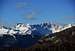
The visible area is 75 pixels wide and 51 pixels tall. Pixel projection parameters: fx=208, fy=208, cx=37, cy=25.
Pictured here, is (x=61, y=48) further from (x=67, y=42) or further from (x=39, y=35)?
(x=39, y=35)

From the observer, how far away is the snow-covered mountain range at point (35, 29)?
5027 millimetres

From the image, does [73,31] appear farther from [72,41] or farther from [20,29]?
[20,29]

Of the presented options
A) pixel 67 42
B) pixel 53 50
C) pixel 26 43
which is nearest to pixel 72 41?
pixel 67 42

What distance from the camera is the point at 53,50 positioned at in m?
4.76

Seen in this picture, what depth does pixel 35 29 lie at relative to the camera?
5008mm

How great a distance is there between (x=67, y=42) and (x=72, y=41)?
13cm

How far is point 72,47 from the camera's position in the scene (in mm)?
4832

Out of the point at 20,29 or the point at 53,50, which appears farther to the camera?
the point at 20,29

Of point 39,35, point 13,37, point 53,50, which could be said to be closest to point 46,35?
point 39,35

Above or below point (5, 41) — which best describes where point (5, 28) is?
above

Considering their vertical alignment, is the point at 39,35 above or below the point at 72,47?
above

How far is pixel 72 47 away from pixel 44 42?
72 cm

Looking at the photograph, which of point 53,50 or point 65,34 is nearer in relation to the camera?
point 53,50

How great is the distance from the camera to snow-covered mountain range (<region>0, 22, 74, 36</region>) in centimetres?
503
